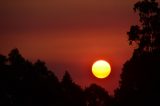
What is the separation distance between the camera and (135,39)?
68.9 meters

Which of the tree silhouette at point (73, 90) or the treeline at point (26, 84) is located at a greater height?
the tree silhouette at point (73, 90)

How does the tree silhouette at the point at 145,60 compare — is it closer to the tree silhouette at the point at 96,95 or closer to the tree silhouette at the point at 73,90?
the tree silhouette at the point at 73,90

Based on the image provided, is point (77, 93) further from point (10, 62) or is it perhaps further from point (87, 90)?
point (10, 62)

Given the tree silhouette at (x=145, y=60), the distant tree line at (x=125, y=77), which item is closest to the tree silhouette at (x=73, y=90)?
the distant tree line at (x=125, y=77)

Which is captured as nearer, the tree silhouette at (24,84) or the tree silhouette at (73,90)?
the tree silhouette at (24,84)

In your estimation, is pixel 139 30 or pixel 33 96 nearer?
pixel 139 30

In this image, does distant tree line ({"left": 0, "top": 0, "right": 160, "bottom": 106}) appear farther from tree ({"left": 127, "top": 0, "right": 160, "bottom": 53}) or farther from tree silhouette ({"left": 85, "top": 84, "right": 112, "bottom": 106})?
tree silhouette ({"left": 85, "top": 84, "right": 112, "bottom": 106})

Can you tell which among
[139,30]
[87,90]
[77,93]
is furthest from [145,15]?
[87,90]

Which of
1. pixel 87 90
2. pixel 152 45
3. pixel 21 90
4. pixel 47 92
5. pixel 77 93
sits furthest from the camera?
pixel 87 90

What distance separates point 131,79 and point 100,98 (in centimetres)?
7222

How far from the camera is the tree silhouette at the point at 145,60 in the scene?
218 ft

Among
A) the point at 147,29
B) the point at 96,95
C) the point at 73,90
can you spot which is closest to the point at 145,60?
the point at 147,29

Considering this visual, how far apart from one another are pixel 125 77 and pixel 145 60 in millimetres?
6898

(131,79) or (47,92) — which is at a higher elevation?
(47,92)
